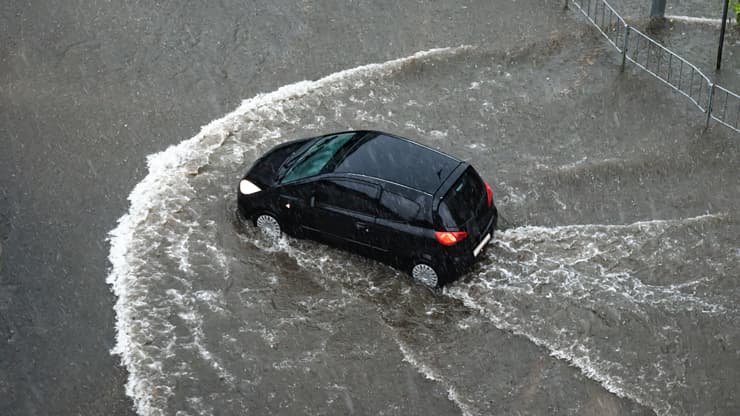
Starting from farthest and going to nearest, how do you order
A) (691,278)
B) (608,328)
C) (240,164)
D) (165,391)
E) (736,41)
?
(736,41)
(240,164)
(691,278)
(608,328)
(165,391)

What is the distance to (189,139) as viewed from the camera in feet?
48.1

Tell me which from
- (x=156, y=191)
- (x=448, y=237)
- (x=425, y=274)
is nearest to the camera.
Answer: (x=448, y=237)

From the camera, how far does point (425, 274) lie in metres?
11.7

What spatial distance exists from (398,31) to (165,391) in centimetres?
981

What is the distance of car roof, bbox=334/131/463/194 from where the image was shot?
11734 millimetres

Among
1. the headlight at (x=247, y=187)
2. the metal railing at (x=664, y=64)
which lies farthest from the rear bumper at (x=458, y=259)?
the metal railing at (x=664, y=64)

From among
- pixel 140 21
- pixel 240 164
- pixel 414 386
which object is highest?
pixel 140 21

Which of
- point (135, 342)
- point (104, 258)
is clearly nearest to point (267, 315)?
point (135, 342)

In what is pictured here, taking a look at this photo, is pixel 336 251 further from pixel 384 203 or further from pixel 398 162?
pixel 398 162

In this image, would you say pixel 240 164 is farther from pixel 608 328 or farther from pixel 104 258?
pixel 608 328

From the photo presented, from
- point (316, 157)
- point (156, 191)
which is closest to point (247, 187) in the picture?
point (316, 157)

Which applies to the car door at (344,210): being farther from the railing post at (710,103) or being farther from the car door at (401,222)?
the railing post at (710,103)

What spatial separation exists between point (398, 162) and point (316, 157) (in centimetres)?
135

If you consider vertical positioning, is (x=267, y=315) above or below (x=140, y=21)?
below
